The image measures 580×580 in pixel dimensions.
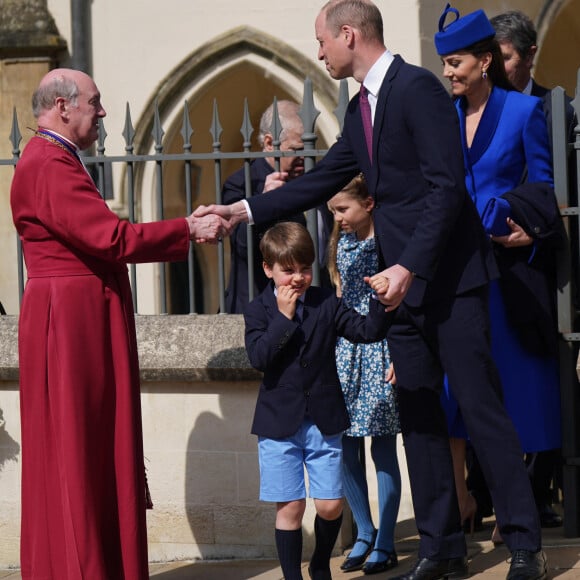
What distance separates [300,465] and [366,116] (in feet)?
4.34

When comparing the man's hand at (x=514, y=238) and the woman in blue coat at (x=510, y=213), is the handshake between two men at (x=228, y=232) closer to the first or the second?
the woman in blue coat at (x=510, y=213)

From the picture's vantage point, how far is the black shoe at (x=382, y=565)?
6.11 meters

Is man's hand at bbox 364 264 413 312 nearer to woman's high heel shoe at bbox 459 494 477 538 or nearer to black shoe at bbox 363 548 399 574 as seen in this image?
woman's high heel shoe at bbox 459 494 477 538

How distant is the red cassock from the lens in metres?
5.31

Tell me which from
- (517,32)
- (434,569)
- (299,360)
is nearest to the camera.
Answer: (434,569)

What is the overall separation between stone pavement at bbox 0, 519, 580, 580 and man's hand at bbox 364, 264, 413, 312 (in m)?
1.32

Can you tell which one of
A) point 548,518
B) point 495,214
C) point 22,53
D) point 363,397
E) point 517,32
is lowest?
point 548,518

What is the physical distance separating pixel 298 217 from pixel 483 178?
1042mm

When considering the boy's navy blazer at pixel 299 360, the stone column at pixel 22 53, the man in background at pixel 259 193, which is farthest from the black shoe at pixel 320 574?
the stone column at pixel 22 53

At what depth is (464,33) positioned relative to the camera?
5.70 meters

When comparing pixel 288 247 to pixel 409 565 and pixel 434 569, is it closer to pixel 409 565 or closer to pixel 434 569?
pixel 434 569

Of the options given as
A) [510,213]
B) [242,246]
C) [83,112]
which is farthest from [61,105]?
[510,213]

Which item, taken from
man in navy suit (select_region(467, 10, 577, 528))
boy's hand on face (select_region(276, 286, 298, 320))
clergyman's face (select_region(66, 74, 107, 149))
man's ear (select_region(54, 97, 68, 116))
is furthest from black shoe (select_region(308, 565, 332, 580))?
man's ear (select_region(54, 97, 68, 116))

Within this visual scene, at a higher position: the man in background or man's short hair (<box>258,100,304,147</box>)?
man's short hair (<box>258,100,304,147</box>)
